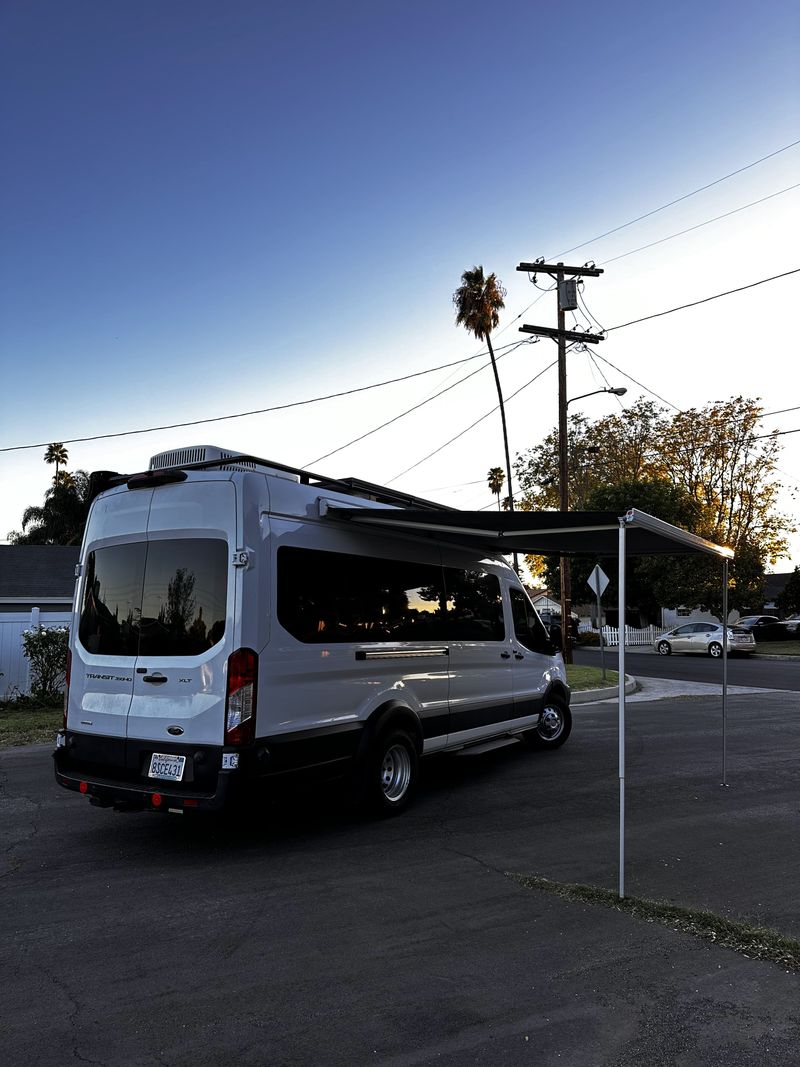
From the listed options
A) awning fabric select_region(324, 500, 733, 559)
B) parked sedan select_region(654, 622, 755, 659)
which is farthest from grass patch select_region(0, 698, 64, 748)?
parked sedan select_region(654, 622, 755, 659)

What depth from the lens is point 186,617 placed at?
18.8ft

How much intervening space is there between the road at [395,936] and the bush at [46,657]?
6340 millimetres

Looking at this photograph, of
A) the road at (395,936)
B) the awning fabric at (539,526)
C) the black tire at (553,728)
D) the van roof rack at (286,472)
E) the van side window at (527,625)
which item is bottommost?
the road at (395,936)

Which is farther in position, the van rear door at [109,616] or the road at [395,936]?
the van rear door at [109,616]

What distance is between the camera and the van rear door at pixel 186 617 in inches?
215

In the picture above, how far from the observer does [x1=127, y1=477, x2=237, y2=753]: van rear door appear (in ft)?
17.9

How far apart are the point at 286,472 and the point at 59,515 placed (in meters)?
50.2

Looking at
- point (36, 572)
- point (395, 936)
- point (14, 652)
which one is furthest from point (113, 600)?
point (36, 572)

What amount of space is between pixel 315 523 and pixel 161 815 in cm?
298

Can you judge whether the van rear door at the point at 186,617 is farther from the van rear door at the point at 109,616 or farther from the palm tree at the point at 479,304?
the palm tree at the point at 479,304

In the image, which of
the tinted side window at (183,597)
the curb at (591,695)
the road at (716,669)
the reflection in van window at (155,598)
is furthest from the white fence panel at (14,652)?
the road at (716,669)

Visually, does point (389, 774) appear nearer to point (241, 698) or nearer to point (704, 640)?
point (241, 698)

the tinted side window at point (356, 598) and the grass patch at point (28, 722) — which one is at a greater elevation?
the tinted side window at point (356, 598)

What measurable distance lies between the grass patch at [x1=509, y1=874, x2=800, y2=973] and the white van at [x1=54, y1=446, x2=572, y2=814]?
6.25 ft
